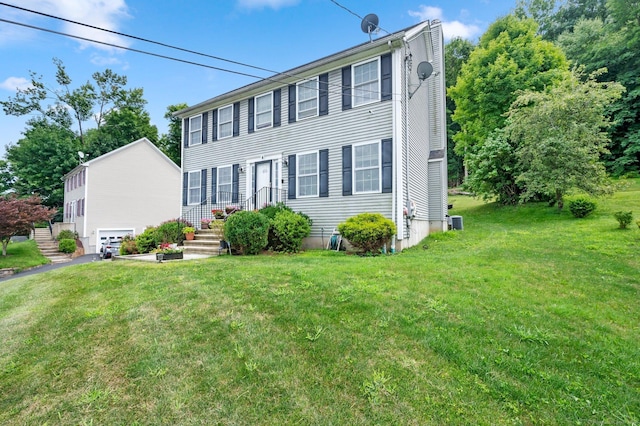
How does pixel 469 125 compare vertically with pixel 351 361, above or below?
above

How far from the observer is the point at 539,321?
389cm

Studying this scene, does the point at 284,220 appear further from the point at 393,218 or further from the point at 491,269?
the point at 491,269

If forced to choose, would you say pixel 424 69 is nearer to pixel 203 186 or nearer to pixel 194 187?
pixel 203 186

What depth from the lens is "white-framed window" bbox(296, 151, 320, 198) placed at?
1089 centimetres

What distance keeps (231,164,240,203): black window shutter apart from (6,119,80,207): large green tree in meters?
23.3

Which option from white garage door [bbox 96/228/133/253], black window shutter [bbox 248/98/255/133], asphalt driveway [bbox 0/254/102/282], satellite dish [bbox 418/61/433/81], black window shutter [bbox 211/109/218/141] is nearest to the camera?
satellite dish [bbox 418/61/433/81]

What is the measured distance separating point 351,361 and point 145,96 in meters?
38.3

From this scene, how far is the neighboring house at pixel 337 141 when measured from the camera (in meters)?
9.58

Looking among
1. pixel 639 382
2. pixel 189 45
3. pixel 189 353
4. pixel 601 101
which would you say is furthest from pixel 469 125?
pixel 189 353

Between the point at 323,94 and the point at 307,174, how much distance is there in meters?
2.83

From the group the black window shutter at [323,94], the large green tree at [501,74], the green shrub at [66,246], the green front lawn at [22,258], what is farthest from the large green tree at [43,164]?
the large green tree at [501,74]

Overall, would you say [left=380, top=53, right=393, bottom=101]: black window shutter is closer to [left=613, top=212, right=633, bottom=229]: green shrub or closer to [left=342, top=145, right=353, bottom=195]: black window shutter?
[left=342, top=145, right=353, bottom=195]: black window shutter

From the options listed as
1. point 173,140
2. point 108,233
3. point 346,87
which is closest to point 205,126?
point 346,87

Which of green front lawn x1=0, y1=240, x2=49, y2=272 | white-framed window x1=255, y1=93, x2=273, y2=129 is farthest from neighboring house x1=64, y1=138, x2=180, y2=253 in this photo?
white-framed window x1=255, y1=93, x2=273, y2=129
